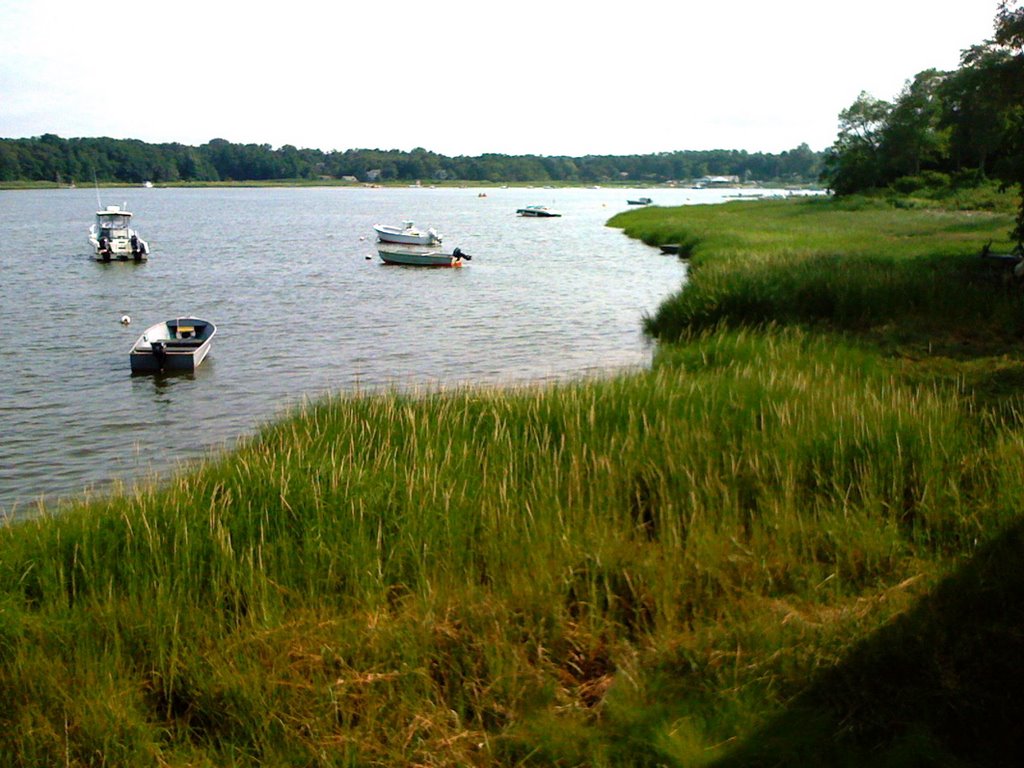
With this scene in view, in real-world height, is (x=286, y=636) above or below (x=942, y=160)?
below

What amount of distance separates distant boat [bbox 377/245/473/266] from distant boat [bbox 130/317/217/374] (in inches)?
989

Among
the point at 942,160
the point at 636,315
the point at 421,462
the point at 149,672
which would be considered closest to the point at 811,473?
the point at 421,462

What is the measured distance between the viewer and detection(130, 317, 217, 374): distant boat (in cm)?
2231

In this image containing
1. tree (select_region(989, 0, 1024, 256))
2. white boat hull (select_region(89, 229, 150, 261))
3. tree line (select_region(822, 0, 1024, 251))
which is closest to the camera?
tree (select_region(989, 0, 1024, 256))

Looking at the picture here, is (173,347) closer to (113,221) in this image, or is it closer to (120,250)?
(120,250)

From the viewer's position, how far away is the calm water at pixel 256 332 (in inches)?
680

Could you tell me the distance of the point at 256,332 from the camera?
28922 mm

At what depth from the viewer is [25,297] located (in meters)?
36.5

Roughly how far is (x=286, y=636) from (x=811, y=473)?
480 centimetres

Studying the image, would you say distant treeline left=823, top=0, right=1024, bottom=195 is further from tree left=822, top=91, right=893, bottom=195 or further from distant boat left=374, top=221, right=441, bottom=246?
distant boat left=374, top=221, right=441, bottom=246

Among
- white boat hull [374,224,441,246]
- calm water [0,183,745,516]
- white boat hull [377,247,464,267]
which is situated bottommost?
calm water [0,183,745,516]

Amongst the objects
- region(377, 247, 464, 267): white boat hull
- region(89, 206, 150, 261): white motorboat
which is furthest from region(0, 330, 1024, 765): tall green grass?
region(89, 206, 150, 261): white motorboat

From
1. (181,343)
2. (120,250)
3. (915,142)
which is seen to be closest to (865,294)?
(181,343)

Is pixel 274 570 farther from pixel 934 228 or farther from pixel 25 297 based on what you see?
pixel 934 228
